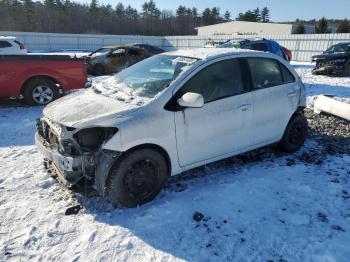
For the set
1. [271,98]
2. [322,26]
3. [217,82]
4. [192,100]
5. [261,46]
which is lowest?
[271,98]

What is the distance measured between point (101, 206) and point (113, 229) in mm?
507

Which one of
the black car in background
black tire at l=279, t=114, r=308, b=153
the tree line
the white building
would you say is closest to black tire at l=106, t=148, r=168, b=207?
black tire at l=279, t=114, r=308, b=153

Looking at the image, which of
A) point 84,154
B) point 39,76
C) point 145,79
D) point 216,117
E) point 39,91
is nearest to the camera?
point 84,154

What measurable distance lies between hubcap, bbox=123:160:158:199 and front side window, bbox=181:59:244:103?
986 mm

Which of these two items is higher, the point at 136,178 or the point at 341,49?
the point at 341,49

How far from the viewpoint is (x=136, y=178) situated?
386 centimetres

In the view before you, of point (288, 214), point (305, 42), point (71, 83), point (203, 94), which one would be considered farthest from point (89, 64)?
point (305, 42)

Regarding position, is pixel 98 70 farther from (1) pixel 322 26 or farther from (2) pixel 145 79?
(1) pixel 322 26

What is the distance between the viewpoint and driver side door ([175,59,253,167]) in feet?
13.4

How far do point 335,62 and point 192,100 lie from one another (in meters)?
14.0

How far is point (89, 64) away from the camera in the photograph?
619 inches

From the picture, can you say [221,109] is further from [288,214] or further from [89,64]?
[89,64]

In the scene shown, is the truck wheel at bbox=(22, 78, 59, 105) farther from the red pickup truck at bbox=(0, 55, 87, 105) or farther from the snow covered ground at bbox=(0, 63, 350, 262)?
the snow covered ground at bbox=(0, 63, 350, 262)

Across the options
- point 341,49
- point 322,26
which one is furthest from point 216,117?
point 322,26
